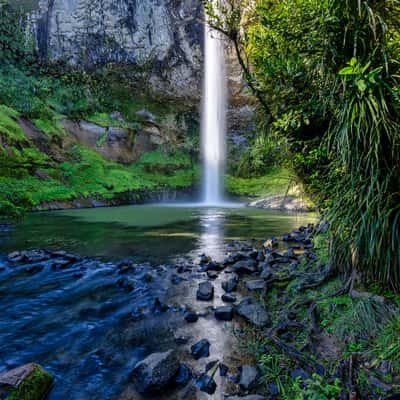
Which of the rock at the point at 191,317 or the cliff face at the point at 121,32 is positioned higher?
the cliff face at the point at 121,32

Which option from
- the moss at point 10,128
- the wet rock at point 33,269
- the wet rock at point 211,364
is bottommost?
the wet rock at point 33,269

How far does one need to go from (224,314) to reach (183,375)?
3.78 ft

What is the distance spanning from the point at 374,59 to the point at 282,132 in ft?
5.46

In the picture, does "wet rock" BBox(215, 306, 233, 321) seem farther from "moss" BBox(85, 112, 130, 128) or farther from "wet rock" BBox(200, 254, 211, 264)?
"moss" BBox(85, 112, 130, 128)

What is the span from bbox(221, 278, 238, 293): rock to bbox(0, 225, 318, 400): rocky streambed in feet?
0.06

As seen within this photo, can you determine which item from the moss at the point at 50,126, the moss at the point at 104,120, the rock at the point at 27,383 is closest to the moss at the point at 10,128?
the moss at the point at 50,126

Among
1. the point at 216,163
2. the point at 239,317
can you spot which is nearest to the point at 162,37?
the point at 216,163

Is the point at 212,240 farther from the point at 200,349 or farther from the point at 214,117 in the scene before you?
the point at 214,117

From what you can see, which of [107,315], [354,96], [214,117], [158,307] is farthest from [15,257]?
[214,117]

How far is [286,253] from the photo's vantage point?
5738 mm

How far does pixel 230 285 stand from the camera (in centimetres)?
429

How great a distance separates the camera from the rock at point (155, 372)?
2.22 metres

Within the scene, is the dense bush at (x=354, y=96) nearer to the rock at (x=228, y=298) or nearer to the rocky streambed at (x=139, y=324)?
the rocky streambed at (x=139, y=324)

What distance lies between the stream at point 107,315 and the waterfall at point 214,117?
74.9 feet
